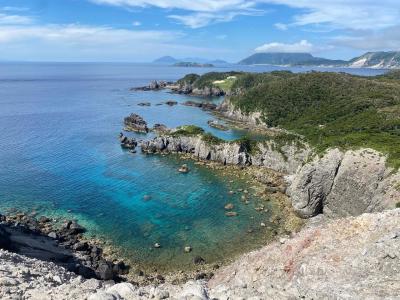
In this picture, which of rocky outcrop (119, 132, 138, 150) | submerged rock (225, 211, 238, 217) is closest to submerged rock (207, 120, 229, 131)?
rocky outcrop (119, 132, 138, 150)

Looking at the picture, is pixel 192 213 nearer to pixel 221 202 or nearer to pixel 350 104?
pixel 221 202

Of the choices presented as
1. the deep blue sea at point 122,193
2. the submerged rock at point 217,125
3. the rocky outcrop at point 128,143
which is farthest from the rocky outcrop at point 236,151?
the submerged rock at point 217,125

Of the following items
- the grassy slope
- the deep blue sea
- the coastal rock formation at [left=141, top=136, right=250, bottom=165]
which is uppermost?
the grassy slope

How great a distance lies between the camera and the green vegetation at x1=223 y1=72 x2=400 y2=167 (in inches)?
3509

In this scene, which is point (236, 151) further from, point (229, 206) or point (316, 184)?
point (316, 184)

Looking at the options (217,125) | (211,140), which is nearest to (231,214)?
(211,140)

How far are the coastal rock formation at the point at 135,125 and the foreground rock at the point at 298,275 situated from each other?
85992 millimetres

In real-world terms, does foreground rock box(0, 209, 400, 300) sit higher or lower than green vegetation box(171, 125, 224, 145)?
higher

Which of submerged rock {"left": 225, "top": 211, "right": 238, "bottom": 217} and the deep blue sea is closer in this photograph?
the deep blue sea

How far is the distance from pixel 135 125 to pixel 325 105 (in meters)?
63.9

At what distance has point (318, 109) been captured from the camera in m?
125

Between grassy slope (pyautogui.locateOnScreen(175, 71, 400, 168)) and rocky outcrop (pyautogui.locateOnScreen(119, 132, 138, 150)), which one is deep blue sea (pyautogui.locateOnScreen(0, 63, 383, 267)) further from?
grassy slope (pyautogui.locateOnScreen(175, 71, 400, 168))

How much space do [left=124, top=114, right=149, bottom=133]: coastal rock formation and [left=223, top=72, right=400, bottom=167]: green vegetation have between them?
41661 mm

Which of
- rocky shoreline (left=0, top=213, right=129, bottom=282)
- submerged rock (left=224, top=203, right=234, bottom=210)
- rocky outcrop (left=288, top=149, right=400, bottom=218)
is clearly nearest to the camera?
rocky shoreline (left=0, top=213, right=129, bottom=282)
